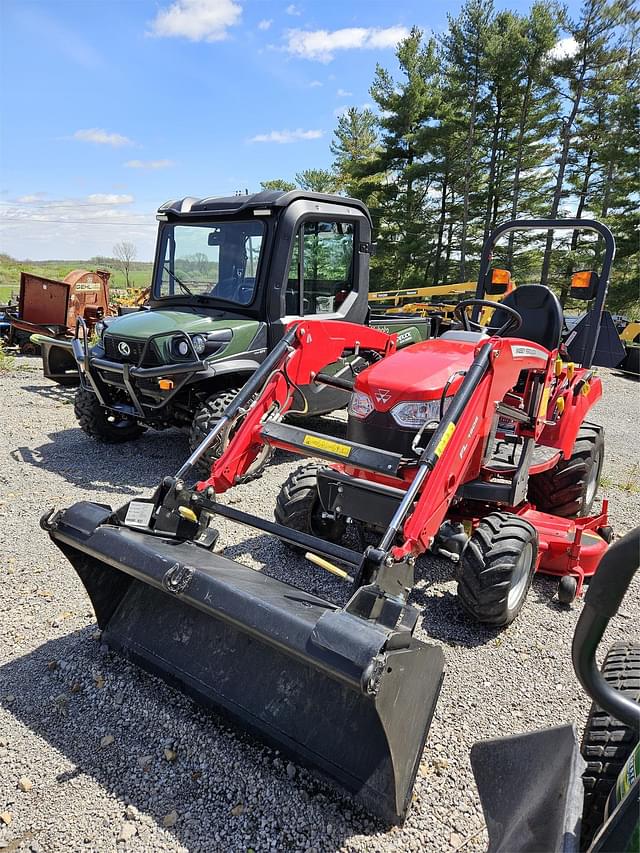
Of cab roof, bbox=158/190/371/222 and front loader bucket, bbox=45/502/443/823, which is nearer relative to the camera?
front loader bucket, bbox=45/502/443/823

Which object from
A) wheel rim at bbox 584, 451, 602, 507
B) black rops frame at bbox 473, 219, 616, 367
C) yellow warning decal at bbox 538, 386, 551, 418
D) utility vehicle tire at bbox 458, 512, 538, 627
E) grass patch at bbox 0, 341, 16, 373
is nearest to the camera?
utility vehicle tire at bbox 458, 512, 538, 627

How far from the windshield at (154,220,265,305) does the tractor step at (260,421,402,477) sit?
9.43 ft

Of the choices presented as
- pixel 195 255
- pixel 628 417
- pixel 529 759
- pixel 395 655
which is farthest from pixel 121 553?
pixel 628 417

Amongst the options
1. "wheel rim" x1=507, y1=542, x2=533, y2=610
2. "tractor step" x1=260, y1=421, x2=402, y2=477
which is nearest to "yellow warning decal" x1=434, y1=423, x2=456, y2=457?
"tractor step" x1=260, y1=421, x2=402, y2=477

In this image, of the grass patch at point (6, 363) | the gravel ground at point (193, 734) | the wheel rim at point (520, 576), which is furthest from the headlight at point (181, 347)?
the grass patch at point (6, 363)

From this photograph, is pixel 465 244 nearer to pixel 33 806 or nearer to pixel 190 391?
pixel 190 391

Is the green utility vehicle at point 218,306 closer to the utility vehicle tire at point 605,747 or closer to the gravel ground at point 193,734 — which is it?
the gravel ground at point 193,734

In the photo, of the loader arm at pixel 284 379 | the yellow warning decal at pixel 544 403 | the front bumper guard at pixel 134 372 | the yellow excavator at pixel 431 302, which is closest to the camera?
the loader arm at pixel 284 379

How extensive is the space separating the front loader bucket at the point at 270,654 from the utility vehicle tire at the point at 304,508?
107cm

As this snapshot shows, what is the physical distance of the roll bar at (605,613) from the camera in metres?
0.90

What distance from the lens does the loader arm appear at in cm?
338

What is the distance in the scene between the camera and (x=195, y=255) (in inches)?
251

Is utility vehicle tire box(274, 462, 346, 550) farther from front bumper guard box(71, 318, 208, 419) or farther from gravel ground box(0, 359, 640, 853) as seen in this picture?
front bumper guard box(71, 318, 208, 419)

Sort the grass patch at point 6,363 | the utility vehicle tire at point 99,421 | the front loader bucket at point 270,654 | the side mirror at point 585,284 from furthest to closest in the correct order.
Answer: the grass patch at point 6,363
the utility vehicle tire at point 99,421
the side mirror at point 585,284
the front loader bucket at point 270,654
